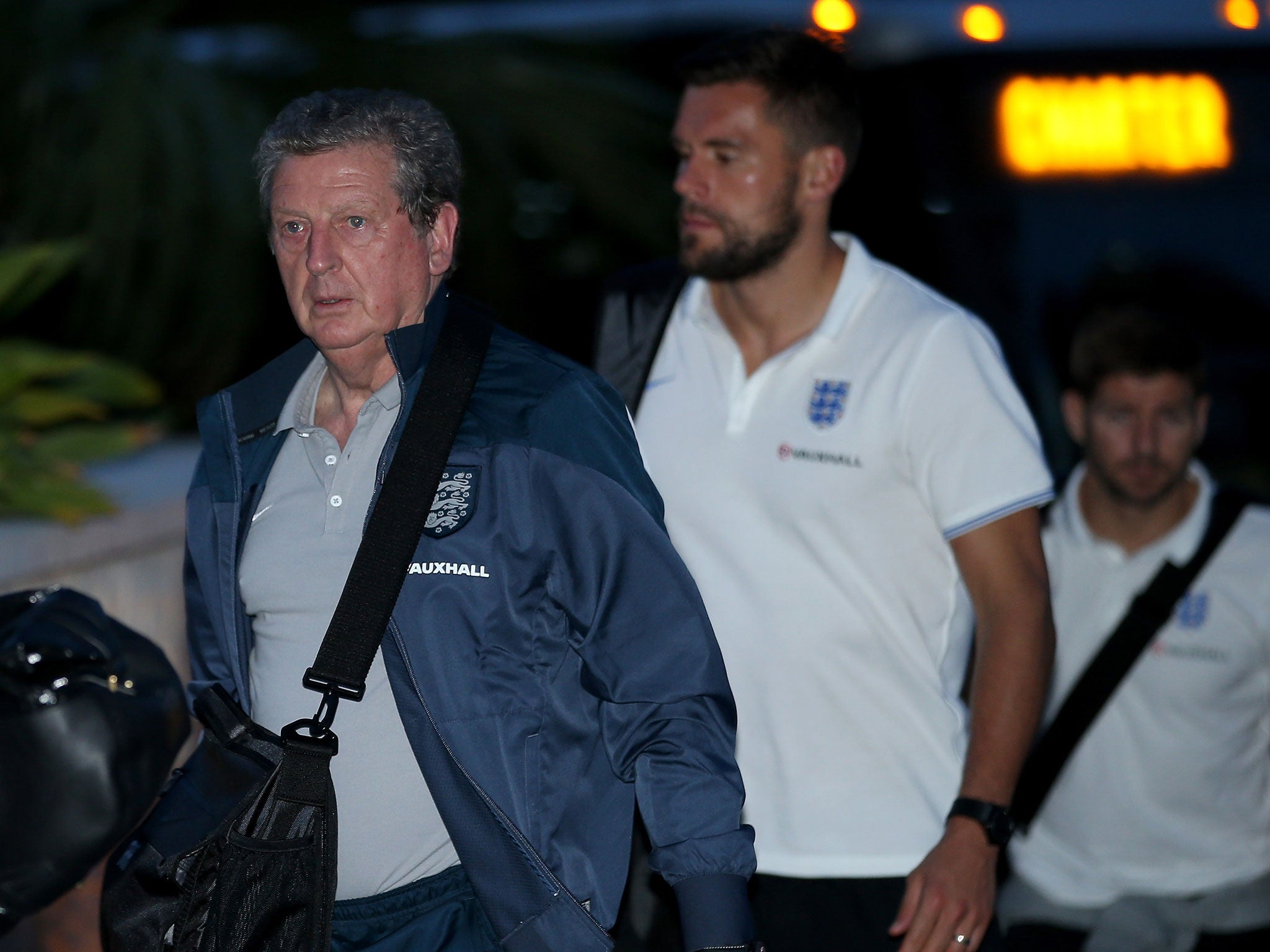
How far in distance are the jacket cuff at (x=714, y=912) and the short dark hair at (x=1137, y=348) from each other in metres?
2.45

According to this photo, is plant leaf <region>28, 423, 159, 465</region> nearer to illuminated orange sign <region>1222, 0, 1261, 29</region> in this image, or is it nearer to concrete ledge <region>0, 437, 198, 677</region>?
concrete ledge <region>0, 437, 198, 677</region>

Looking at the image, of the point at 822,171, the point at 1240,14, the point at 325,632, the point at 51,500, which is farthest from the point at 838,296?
the point at 1240,14

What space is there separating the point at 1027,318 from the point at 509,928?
453cm

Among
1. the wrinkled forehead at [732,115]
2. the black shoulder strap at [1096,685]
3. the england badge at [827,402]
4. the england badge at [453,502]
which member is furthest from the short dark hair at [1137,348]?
the england badge at [453,502]

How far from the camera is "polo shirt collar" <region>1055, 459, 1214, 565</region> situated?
14.0 feet

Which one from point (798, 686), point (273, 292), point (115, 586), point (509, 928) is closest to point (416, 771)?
point (509, 928)

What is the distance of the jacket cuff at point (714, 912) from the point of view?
2.42 meters

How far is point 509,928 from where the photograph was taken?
243 centimetres

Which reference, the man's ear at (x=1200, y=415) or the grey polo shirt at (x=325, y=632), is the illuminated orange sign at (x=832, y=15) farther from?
the grey polo shirt at (x=325, y=632)

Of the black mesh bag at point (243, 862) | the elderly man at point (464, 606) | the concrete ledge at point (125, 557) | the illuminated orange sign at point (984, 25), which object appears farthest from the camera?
the illuminated orange sign at point (984, 25)

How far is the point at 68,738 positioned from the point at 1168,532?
2.87 meters

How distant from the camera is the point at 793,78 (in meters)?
3.69

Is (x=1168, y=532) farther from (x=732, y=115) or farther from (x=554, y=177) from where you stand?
(x=554, y=177)

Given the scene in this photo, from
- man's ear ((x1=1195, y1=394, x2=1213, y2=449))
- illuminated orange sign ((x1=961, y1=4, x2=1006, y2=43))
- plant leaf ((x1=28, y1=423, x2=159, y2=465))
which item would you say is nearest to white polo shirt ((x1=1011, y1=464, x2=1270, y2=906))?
man's ear ((x1=1195, y1=394, x2=1213, y2=449))
